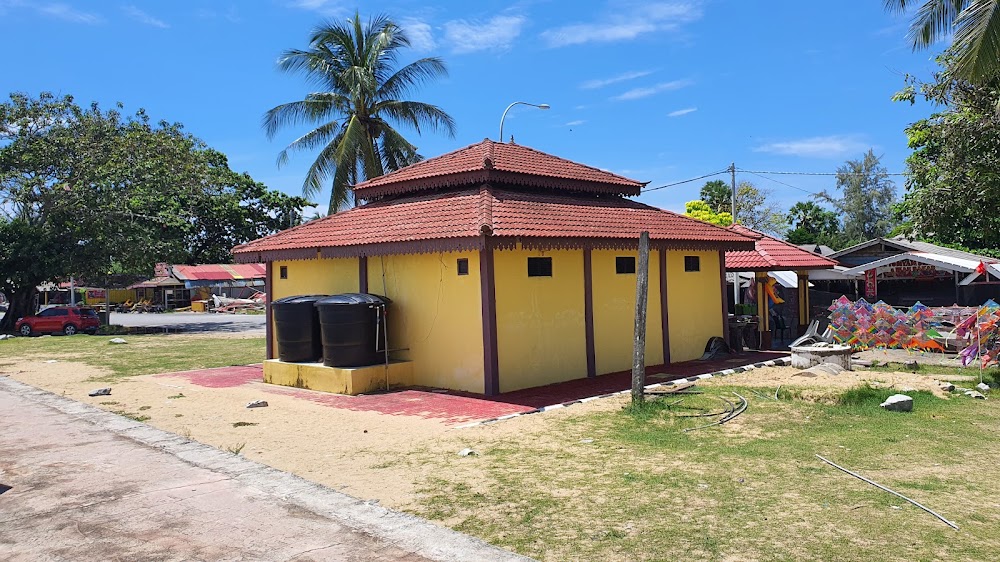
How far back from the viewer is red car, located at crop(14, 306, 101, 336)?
102 ft

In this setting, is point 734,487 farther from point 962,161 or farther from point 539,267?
point 962,161

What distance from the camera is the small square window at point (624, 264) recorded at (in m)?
14.8

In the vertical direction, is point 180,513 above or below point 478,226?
below

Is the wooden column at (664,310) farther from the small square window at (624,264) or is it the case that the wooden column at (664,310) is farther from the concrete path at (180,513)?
the concrete path at (180,513)

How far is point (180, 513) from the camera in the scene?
6395 mm

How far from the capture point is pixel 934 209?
14.0 meters

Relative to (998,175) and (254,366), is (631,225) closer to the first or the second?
(998,175)

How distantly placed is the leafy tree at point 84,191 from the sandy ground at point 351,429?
18461mm

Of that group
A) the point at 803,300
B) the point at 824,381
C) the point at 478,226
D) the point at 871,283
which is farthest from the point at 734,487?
the point at 871,283

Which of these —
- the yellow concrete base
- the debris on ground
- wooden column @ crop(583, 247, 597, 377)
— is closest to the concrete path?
the yellow concrete base

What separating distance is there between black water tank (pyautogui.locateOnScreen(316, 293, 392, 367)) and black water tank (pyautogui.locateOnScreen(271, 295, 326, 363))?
672 mm

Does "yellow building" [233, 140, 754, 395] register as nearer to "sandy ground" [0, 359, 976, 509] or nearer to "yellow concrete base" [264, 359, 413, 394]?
"yellow concrete base" [264, 359, 413, 394]

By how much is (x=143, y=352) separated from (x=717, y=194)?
135 feet

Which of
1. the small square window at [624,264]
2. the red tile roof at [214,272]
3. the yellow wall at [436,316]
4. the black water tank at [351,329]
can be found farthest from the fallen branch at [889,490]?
the red tile roof at [214,272]
